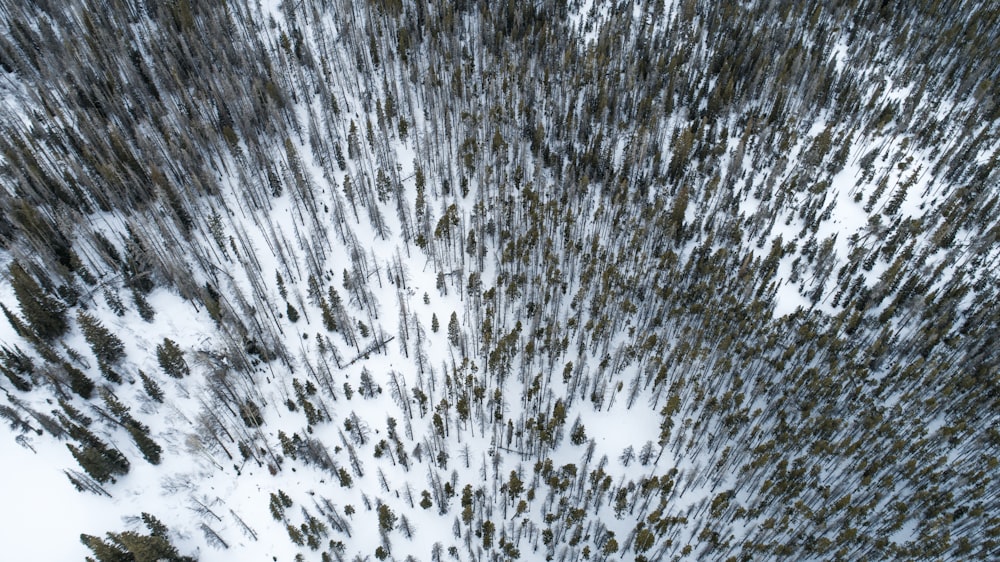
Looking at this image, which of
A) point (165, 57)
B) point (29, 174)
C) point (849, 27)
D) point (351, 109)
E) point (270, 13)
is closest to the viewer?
point (29, 174)

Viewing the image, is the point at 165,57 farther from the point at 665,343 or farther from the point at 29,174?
the point at 665,343

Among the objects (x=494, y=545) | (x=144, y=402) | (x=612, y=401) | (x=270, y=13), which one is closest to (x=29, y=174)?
(x=144, y=402)

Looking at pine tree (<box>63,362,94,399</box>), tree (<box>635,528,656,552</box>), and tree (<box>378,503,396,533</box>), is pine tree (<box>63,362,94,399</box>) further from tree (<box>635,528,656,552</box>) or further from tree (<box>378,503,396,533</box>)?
tree (<box>635,528,656,552</box>)

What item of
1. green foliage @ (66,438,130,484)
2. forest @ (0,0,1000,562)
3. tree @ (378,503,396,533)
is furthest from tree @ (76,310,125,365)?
tree @ (378,503,396,533)

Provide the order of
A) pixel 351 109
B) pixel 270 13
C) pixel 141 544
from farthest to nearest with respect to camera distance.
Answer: pixel 270 13
pixel 351 109
pixel 141 544

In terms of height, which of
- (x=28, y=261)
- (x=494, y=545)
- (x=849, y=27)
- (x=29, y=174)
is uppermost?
(x=849, y=27)

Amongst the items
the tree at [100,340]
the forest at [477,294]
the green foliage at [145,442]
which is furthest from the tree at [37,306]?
the green foliage at [145,442]
